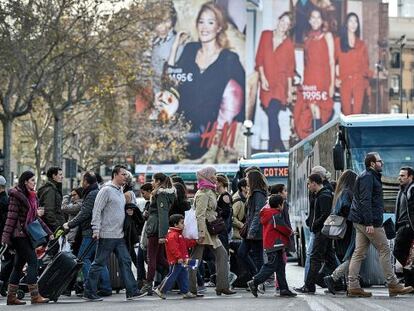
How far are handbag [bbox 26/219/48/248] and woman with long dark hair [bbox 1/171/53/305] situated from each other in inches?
1.8

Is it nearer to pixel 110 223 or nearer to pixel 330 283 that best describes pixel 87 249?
pixel 110 223

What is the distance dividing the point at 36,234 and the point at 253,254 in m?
3.70

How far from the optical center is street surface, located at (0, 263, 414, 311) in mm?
16594

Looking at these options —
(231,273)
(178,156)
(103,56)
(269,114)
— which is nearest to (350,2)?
(269,114)

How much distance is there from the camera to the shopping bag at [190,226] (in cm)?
1895

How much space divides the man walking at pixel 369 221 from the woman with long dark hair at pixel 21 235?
161 inches

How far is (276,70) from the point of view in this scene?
130 meters

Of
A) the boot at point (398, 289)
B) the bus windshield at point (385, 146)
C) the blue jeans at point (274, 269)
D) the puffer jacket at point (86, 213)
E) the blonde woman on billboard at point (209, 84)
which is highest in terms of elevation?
the blonde woman on billboard at point (209, 84)

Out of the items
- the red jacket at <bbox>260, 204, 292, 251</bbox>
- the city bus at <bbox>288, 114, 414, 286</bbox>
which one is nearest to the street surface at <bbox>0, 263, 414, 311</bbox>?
the red jacket at <bbox>260, 204, 292, 251</bbox>

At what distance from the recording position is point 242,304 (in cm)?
1730

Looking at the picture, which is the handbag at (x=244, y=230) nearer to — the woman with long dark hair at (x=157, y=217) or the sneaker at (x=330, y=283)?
the woman with long dark hair at (x=157, y=217)

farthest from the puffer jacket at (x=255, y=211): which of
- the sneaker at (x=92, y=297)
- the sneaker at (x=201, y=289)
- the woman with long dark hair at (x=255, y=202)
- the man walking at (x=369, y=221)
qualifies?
the sneaker at (x=92, y=297)

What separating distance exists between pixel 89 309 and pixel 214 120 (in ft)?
364

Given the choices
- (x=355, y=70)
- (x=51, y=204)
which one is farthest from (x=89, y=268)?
(x=355, y=70)
